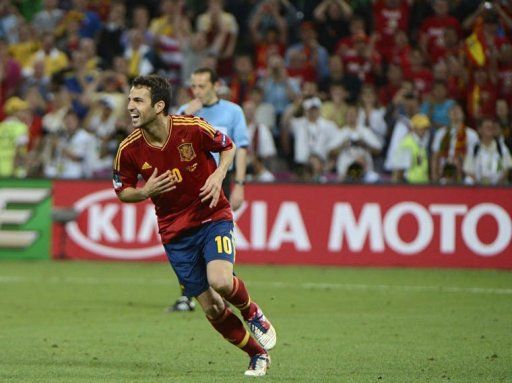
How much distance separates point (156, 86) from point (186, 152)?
A: 515mm

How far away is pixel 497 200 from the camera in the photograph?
1722 cm

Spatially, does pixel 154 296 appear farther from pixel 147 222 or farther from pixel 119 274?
pixel 147 222

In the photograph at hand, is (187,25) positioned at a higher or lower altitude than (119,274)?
higher

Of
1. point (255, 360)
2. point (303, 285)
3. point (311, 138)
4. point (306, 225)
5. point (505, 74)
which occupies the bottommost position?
point (303, 285)

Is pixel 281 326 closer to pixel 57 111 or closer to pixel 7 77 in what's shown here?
pixel 57 111

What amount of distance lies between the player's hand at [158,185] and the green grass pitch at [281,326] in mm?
1303

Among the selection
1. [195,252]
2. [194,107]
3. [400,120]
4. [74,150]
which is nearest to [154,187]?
[195,252]

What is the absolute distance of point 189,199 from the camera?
8.23 metres

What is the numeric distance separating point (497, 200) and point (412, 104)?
231cm

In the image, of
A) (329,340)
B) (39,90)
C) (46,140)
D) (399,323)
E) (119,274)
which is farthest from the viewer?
(39,90)

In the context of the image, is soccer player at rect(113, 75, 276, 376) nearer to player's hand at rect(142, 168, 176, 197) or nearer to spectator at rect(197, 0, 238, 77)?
player's hand at rect(142, 168, 176, 197)

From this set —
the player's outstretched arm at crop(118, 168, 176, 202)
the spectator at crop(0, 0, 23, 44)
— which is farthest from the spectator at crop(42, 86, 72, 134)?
the player's outstretched arm at crop(118, 168, 176, 202)

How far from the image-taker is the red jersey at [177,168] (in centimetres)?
816

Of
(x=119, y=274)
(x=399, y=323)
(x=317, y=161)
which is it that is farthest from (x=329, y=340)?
(x=317, y=161)
